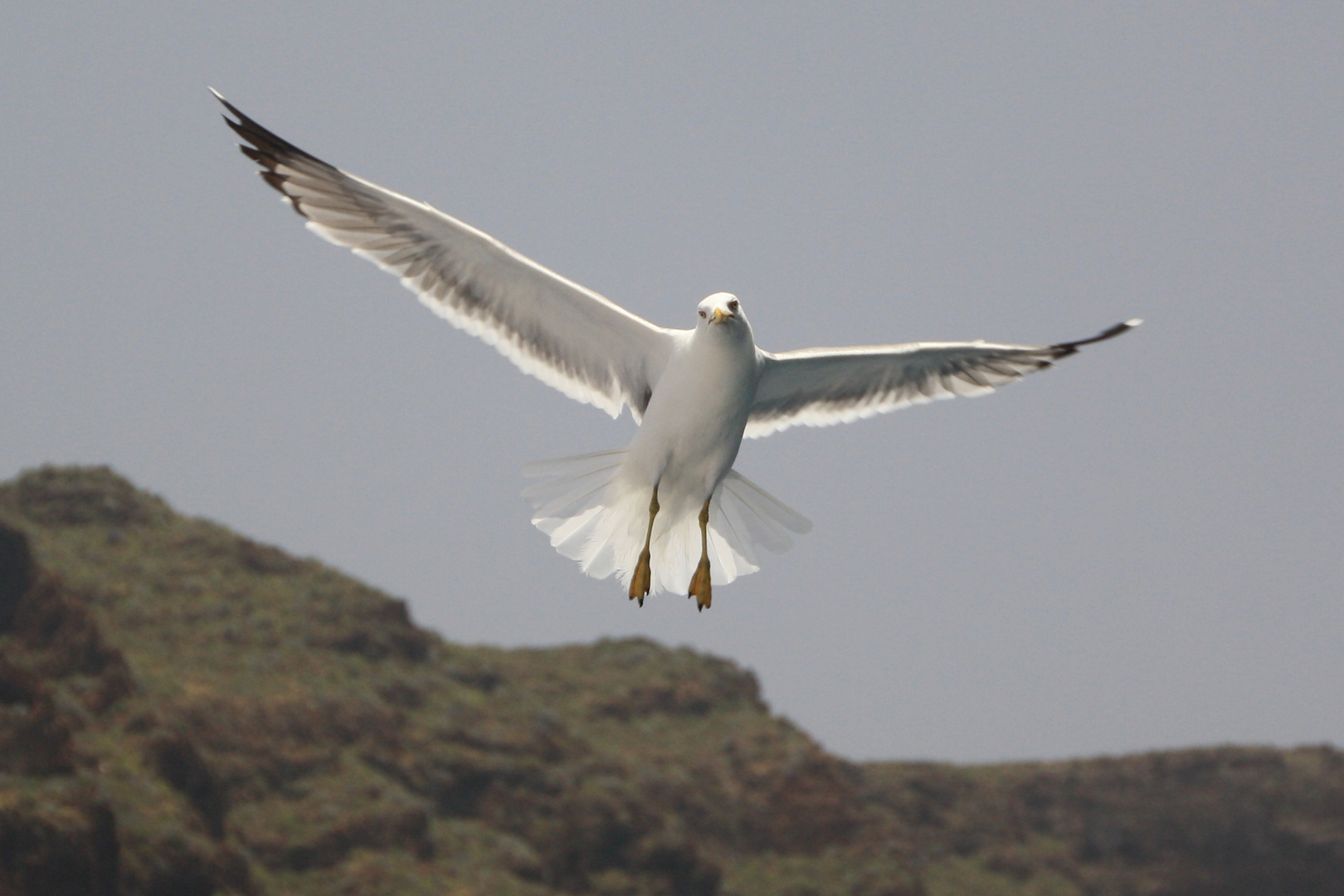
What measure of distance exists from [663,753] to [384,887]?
8.02 meters

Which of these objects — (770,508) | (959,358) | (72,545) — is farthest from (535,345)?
(72,545)

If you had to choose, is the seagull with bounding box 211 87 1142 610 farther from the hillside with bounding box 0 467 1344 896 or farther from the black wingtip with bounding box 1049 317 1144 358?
the hillside with bounding box 0 467 1344 896

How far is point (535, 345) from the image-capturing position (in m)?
9.82

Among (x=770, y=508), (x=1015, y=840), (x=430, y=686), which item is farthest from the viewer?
(x=1015, y=840)

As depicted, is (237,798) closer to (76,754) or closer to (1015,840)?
(76,754)

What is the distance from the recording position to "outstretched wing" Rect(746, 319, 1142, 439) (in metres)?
9.06

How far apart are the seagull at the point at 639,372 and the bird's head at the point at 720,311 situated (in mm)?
14

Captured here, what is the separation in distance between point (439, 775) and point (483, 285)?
15.0 metres

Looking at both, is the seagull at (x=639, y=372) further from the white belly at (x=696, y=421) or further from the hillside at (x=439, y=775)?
the hillside at (x=439, y=775)

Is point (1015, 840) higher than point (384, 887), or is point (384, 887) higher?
point (1015, 840)

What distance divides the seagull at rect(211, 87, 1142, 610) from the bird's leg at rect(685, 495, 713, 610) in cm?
2

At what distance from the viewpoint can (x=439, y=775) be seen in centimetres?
2228

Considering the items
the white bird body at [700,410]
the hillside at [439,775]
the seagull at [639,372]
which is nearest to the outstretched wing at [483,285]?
the seagull at [639,372]

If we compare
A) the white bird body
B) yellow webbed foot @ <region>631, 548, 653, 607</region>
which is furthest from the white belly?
yellow webbed foot @ <region>631, 548, 653, 607</region>
